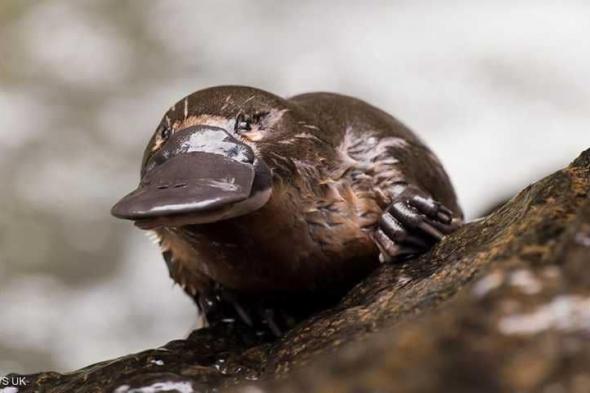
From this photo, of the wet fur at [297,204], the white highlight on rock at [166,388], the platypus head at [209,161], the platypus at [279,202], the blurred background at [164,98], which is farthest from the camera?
the blurred background at [164,98]

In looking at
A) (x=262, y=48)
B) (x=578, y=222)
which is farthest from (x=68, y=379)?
(x=262, y=48)

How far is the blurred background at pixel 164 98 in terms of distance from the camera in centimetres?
540

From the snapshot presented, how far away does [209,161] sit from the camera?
2.04m

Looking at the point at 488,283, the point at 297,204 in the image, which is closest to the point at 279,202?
the point at 297,204

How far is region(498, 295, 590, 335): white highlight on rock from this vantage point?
44.3 inches

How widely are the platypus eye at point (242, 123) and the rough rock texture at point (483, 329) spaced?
0.62 m

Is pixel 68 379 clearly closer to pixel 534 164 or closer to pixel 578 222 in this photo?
pixel 578 222

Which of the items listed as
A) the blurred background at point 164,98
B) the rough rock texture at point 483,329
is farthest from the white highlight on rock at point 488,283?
the blurred background at point 164,98

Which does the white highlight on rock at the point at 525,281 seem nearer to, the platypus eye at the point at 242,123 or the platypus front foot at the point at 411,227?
the platypus front foot at the point at 411,227

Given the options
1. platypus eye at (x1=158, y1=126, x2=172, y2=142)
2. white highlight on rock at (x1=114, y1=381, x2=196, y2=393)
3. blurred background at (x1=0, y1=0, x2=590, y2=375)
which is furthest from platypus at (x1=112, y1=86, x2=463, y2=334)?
blurred background at (x1=0, y1=0, x2=590, y2=375)

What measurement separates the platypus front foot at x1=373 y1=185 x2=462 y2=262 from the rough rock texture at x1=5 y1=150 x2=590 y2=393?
17.3 inches

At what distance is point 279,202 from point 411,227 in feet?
1.02

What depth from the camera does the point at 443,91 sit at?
6480 millimetres

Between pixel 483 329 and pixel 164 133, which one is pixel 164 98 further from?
pixel 483 329
